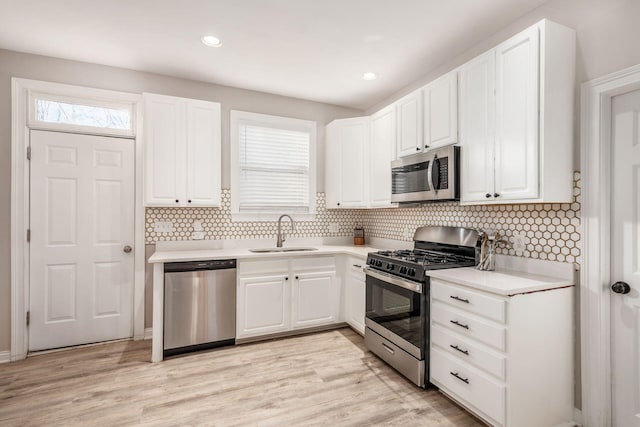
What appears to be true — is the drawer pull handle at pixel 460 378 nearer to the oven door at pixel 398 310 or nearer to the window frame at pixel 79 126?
→ the oven door at pixel 398 310

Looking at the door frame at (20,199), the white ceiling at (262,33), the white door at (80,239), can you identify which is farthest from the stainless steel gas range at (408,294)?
the door frame at (20,199)

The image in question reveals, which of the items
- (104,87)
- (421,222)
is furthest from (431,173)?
(104,87)

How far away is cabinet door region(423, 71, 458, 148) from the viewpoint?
8.31 ft

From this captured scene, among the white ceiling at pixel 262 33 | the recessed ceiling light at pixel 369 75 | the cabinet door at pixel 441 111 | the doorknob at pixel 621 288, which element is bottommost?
the doorknob at pixel 621 288

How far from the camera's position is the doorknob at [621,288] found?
182cm

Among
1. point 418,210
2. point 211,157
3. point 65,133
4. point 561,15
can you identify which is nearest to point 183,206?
point 211,157

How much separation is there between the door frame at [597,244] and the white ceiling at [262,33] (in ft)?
3.04

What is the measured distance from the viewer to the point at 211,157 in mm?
3305

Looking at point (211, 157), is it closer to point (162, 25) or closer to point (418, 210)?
point (162, 25)

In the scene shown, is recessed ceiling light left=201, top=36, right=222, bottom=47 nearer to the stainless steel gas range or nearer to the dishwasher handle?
the dishwasher handle

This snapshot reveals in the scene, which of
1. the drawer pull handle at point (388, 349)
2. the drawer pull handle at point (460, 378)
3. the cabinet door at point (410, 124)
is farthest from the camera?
the cabinet door at point (410, 124)

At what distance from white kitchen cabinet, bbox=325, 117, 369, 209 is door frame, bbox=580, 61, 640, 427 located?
2.10 m

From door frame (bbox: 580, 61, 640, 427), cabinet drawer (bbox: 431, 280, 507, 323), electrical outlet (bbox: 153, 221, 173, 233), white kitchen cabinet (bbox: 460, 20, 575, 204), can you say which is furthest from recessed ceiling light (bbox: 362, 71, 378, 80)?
electrical outlet (bbox: 153, 221, 173, 233)

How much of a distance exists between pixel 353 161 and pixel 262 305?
1.97 metres
